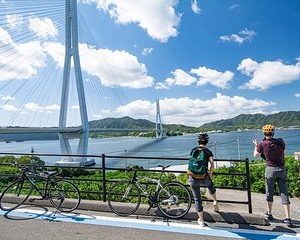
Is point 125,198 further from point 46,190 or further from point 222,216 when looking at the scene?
point 222,216

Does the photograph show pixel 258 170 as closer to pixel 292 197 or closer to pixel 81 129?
pixel 292 197

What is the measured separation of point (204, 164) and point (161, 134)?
8660 centimetres

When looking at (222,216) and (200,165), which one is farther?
(222,216)

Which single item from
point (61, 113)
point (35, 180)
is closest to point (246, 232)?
point (35, 180)

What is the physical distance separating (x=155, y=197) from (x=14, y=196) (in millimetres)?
2743

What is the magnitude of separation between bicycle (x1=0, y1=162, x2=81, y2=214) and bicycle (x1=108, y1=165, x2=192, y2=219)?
2.39 ft

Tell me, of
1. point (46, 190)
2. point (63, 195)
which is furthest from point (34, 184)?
point (63, 195)

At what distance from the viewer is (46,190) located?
574cm

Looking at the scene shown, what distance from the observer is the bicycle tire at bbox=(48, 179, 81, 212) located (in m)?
5.67

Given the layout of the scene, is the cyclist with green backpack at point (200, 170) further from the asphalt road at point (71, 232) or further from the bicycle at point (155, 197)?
the asphalt road at point (71, 232)

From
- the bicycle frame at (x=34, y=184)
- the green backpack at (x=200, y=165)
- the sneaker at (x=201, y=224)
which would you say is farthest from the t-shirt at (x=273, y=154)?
the bicycle frame at (x=34, y=184)

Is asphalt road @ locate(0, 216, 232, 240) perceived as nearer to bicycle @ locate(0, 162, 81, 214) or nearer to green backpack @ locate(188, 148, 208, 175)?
bicycle @ locate(0, 162, 81, 214)

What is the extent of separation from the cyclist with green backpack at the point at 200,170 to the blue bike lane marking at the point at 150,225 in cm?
28

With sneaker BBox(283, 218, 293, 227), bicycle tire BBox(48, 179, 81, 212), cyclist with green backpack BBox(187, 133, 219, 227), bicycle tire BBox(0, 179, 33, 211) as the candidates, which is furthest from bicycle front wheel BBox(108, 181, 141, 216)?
sneaker BBox(283, 218, 293, 227)
